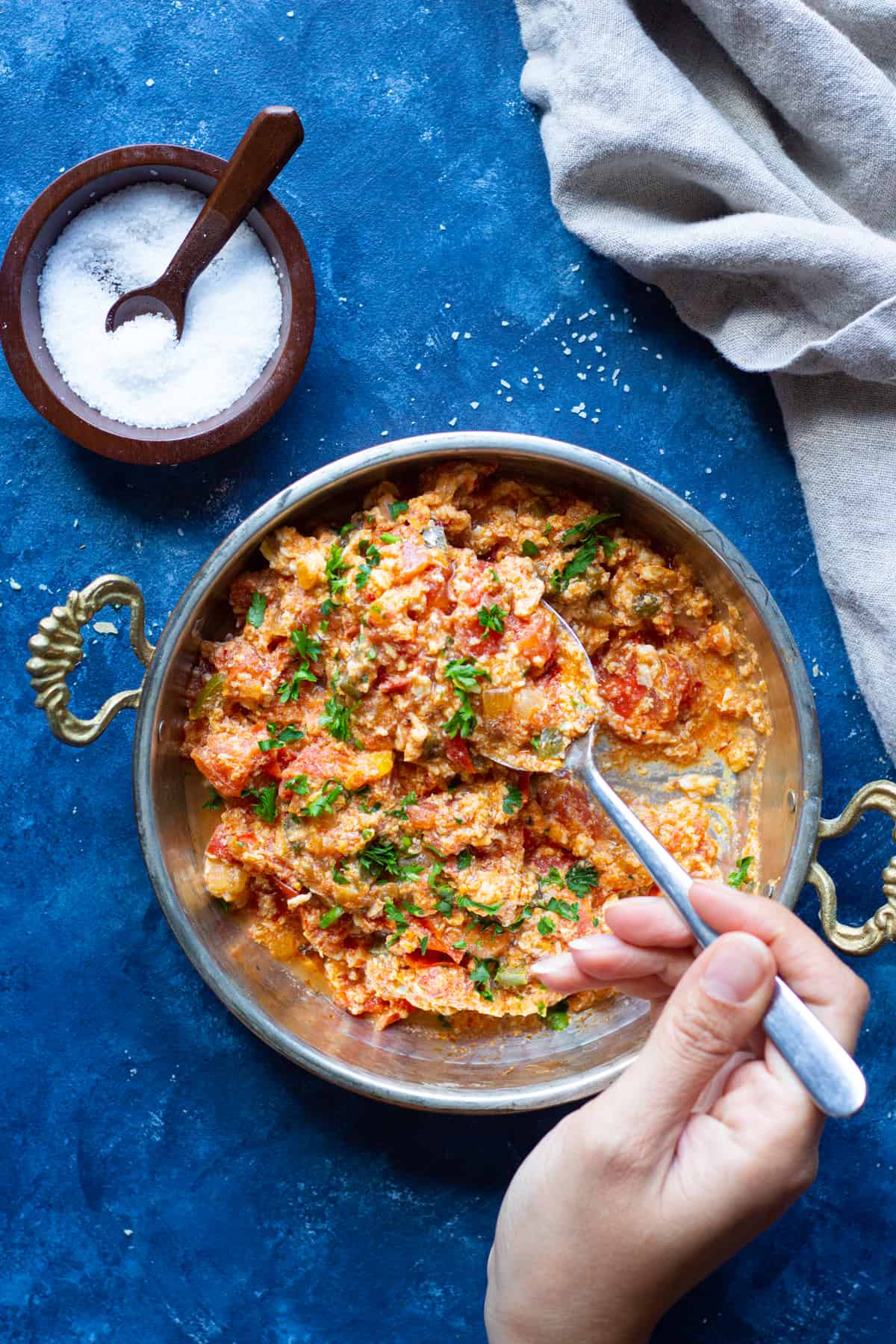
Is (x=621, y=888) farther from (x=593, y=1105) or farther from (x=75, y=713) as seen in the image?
(x=75, y=713)

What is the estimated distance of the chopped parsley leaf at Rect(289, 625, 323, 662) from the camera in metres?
2.99

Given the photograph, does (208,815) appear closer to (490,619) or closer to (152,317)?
(490,619)

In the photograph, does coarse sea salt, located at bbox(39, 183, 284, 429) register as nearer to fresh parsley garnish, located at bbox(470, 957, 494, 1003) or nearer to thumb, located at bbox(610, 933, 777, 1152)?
fresh parsley garnish, located at bbox(470, 957, 494, 1003)

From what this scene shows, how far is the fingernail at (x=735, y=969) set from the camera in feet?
7.25

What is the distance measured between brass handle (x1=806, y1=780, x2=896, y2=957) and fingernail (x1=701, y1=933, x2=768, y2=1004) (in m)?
0.68

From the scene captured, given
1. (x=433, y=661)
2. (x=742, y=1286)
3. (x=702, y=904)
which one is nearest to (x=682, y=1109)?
(x=702, y=904)

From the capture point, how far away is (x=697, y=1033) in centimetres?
221

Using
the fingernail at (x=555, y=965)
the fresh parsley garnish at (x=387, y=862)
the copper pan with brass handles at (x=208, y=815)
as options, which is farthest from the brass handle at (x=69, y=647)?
the fingernail at (x=555, y=965)

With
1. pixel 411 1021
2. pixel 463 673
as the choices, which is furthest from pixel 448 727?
pixel 411 1021

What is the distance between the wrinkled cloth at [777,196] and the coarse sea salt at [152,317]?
910mm

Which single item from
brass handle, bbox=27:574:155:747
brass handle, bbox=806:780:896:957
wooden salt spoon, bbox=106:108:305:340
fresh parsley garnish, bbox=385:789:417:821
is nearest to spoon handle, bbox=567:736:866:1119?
brass handle, bbox=806:780:896:957

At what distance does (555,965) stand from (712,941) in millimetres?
435

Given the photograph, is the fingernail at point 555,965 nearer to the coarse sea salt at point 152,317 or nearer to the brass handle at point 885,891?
the brass handle at point 885,891

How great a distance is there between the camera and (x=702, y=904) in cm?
252
